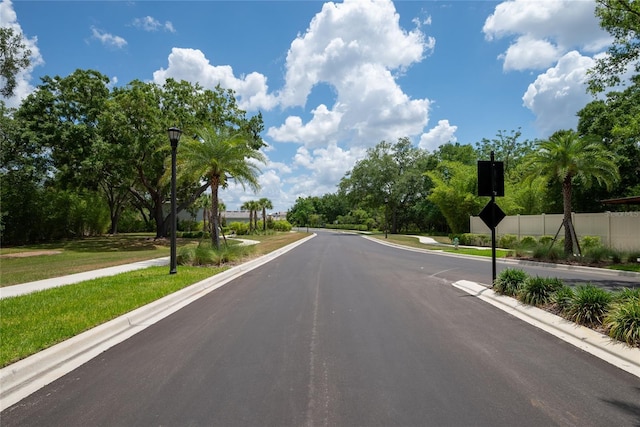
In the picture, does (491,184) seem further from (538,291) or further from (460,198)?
(460,198)

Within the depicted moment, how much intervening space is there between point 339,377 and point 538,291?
5668 mm

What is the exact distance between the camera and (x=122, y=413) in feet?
11.9

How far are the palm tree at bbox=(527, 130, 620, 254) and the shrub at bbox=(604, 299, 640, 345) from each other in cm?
1318

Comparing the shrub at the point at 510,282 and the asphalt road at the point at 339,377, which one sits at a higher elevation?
the shrub at the point at 510,282

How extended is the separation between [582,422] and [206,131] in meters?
17.1

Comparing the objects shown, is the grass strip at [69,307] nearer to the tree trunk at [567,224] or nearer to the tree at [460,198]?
the tree trunk at [567,224]

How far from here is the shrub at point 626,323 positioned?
5328 millimetres

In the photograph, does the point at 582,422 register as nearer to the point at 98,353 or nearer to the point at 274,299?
the point at 98,353

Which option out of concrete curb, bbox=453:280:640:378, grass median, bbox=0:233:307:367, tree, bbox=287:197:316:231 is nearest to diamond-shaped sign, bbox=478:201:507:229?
concrete curb, bbox=453:280:640:378

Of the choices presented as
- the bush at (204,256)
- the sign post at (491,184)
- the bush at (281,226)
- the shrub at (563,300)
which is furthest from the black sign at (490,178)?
the bush at (281,226)

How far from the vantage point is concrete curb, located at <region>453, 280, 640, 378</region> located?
16.1 ft

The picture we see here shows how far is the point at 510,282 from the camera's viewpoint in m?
9.11

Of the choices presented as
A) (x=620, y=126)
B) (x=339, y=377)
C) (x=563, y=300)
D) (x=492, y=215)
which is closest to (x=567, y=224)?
(x=620, y=126)

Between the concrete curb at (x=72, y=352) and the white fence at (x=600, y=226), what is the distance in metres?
19.8
